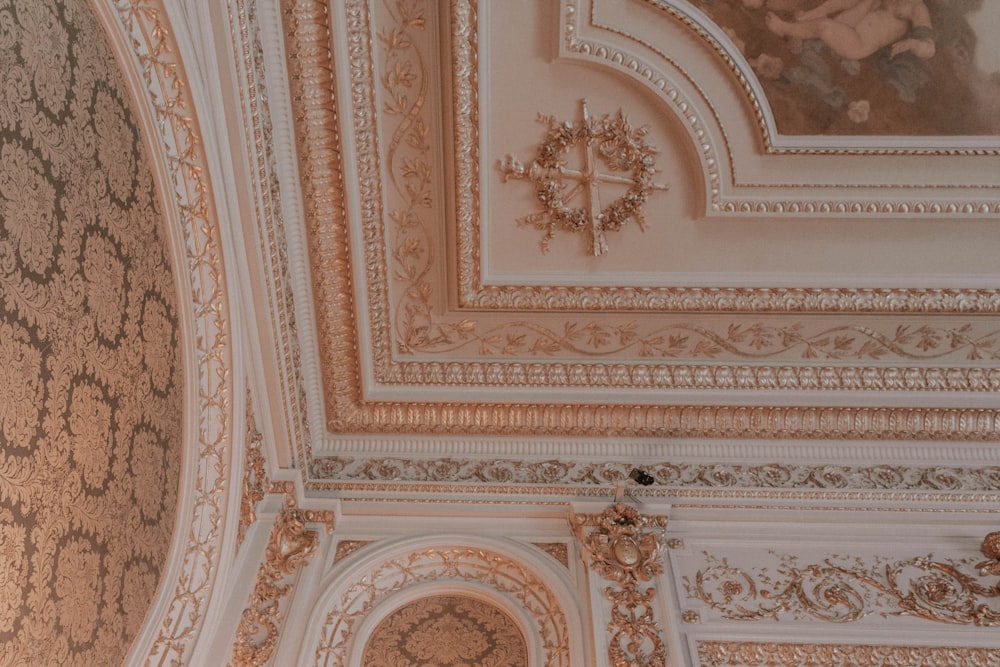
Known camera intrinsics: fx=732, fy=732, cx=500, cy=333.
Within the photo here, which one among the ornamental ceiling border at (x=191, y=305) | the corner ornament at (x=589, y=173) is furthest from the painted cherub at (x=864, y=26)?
the ornamental ceiling border at (x=191, y=305)

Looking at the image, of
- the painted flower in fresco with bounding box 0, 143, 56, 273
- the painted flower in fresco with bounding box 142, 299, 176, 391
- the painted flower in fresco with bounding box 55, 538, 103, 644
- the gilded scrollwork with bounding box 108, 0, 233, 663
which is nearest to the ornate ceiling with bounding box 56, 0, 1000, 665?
the gilded scrollwork with bounding box 108, 0, 233, 663

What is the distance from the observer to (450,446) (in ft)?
15.0

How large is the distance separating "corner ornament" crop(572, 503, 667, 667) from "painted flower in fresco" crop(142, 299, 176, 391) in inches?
90.5

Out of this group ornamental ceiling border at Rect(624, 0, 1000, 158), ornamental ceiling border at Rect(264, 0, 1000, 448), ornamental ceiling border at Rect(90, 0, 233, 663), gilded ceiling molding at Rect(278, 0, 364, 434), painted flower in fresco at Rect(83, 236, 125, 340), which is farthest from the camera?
ornamental ceiling border at Rect(264, 0, 1000, 448)

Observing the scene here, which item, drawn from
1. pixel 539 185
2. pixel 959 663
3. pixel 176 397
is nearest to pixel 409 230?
pixel 539 185

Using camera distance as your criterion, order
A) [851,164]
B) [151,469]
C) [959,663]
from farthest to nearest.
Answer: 1. [851,164]
2. [959,663]
3. [151,469]

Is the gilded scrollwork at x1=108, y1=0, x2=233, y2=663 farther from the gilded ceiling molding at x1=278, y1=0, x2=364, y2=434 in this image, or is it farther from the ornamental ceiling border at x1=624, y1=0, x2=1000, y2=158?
the ornamental ceiling border at x1=624, y1=0, x2=1000, y2=158

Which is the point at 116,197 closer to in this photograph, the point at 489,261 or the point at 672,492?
the point at 489,261

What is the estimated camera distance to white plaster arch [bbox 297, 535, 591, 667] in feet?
12.1

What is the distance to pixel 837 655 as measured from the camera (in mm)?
3551

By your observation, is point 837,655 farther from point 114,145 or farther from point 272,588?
point 114,145

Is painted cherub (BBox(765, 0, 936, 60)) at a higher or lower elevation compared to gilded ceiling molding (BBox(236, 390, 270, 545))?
higher

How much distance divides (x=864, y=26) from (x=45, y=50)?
355cm

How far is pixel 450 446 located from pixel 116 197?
8.19ft
